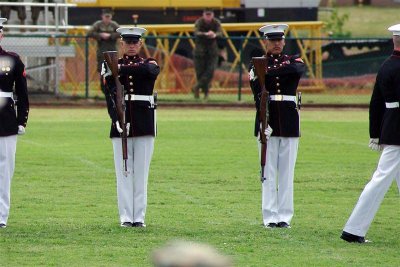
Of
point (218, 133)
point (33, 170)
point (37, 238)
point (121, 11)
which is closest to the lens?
point (37, 238)

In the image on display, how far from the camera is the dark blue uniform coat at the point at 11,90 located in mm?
11523

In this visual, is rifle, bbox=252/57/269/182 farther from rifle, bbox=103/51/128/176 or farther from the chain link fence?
the chain link fence

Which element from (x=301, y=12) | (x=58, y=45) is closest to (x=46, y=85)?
(x=58, y=45)

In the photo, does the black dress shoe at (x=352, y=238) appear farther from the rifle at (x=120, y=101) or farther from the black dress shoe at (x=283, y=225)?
the rifle at (x=120, y=101)

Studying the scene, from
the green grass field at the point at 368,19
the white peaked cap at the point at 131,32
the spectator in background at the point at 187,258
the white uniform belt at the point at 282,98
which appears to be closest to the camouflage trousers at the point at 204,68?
the white uniform belt at the point at 282,98

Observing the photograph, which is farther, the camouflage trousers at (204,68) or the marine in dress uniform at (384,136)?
the camouflage trousers at (204,68)

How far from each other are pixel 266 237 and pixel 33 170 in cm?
673

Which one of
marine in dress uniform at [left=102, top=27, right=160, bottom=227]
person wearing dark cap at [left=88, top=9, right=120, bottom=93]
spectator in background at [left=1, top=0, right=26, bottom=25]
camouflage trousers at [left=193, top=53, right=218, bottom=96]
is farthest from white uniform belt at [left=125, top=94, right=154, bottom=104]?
spectator in background at [left=1, top=0, right=26, bottom=25]

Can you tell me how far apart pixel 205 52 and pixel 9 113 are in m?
18.9

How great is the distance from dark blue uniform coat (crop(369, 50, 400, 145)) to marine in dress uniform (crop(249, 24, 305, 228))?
107 cm

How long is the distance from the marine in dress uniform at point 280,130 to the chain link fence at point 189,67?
17.5 m

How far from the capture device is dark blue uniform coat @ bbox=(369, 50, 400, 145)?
10617mm

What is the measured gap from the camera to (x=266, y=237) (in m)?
11.3

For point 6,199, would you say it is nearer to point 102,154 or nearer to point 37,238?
point 37,238
